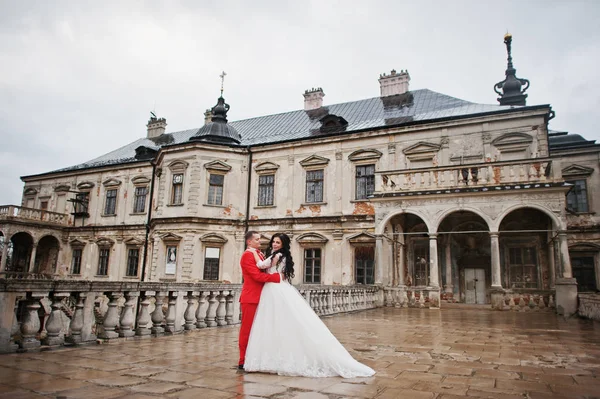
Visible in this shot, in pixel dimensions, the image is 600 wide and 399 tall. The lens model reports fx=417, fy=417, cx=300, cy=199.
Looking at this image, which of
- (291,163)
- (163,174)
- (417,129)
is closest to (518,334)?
(417,129)

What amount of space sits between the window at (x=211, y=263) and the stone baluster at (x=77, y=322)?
16.6 meters

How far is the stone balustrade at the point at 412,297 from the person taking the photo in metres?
14.9

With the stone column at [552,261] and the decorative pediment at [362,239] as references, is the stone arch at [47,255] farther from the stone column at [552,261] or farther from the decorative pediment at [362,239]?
the stone column at [552,261]

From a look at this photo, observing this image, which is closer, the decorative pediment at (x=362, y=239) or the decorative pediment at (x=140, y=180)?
the decorative pediment at (x=362, y=239)

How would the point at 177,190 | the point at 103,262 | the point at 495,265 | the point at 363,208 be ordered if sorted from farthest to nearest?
1. the point at 103,262
2. the point at 177,190
3. the point at 363,208
4. the point at 495,265

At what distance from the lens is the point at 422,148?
19.7 metres

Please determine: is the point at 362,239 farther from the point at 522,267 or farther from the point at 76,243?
the point at 76,243

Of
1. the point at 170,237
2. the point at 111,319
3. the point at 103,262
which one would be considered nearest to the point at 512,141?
the point at 111,319

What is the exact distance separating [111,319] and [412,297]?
38.1ft

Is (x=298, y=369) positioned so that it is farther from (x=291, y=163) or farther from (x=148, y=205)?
(x=148, y=205)

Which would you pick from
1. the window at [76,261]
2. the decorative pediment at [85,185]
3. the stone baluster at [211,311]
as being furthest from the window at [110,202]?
the stone baluster at [211,311]

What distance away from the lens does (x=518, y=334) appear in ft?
26.6

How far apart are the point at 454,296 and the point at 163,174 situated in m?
17.1

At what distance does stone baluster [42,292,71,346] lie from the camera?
18.1 feet
